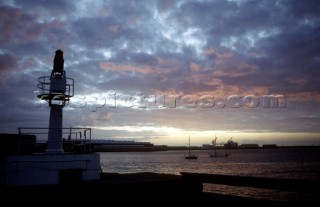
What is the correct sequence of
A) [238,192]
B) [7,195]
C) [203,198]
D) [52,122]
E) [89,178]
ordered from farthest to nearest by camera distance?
1. [238,192]
2. [52,122]
3. [89,178]
4. [203,198]
5. [7,195]

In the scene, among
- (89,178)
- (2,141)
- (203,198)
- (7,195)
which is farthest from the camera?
(2,141)

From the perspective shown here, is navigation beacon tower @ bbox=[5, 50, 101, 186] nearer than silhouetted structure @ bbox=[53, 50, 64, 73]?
Yes

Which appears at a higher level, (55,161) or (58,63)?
(58,63)

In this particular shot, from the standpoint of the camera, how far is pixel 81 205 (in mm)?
10859

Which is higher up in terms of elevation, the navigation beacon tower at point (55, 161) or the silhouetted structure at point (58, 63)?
the silhouetted structure at point (58, 63)

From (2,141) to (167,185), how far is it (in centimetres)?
2447

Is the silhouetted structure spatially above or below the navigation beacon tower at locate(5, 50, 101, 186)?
above

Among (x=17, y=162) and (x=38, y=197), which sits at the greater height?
(x=17, y=162)

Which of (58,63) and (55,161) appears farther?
(58,63)

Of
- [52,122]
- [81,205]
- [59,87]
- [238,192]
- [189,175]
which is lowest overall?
[238,192]

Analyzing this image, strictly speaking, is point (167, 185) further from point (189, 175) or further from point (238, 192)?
point (238, 192)

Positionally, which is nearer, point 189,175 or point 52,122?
point 189,175

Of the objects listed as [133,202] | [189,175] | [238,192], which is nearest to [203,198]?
[189,175]

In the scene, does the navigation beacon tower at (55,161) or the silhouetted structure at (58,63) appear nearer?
the navigation beacon tower at (55,161)
